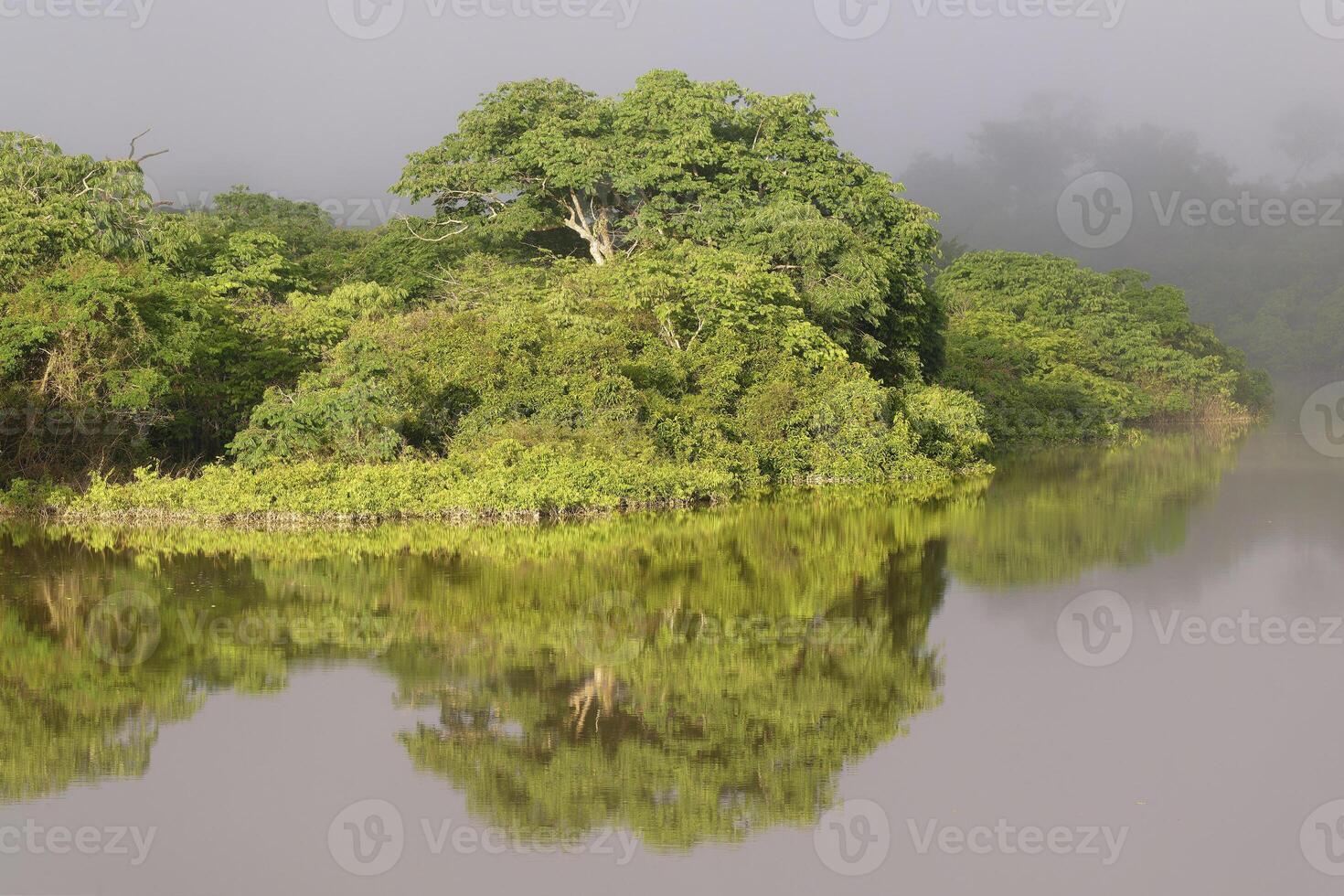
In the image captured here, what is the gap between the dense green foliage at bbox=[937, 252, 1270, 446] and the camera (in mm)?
41156

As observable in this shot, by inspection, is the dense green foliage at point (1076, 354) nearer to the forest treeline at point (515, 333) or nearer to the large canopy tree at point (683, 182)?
the forest treeline at point (515, 333)

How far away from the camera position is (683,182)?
99.0 feet

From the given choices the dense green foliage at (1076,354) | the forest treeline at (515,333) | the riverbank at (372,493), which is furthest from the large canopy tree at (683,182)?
the riverbank at (372,493)

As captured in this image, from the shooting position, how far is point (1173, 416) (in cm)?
5006

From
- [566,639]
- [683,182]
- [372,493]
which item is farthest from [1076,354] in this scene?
[566,639]

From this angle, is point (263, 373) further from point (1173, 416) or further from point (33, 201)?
point (1173, 416)

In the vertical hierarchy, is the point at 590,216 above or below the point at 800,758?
above

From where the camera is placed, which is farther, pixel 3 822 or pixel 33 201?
pixel 33 201

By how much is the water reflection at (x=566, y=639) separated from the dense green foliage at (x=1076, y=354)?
2014cm

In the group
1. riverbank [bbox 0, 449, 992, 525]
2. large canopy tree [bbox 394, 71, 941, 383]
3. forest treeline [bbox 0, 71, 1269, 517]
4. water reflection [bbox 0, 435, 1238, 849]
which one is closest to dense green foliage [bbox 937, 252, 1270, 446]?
forest treeline [bbox 0, 71, 1269, 517]

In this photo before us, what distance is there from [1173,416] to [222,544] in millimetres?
41037

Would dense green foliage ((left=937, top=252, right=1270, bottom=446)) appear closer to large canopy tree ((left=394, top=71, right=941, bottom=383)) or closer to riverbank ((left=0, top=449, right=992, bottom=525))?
large canopy tree ((left=394, top=71, right=941, bottom=383))

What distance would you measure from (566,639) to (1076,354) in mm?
37743

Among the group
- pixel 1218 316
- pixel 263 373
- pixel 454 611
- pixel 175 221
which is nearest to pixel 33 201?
pixel 175 221
